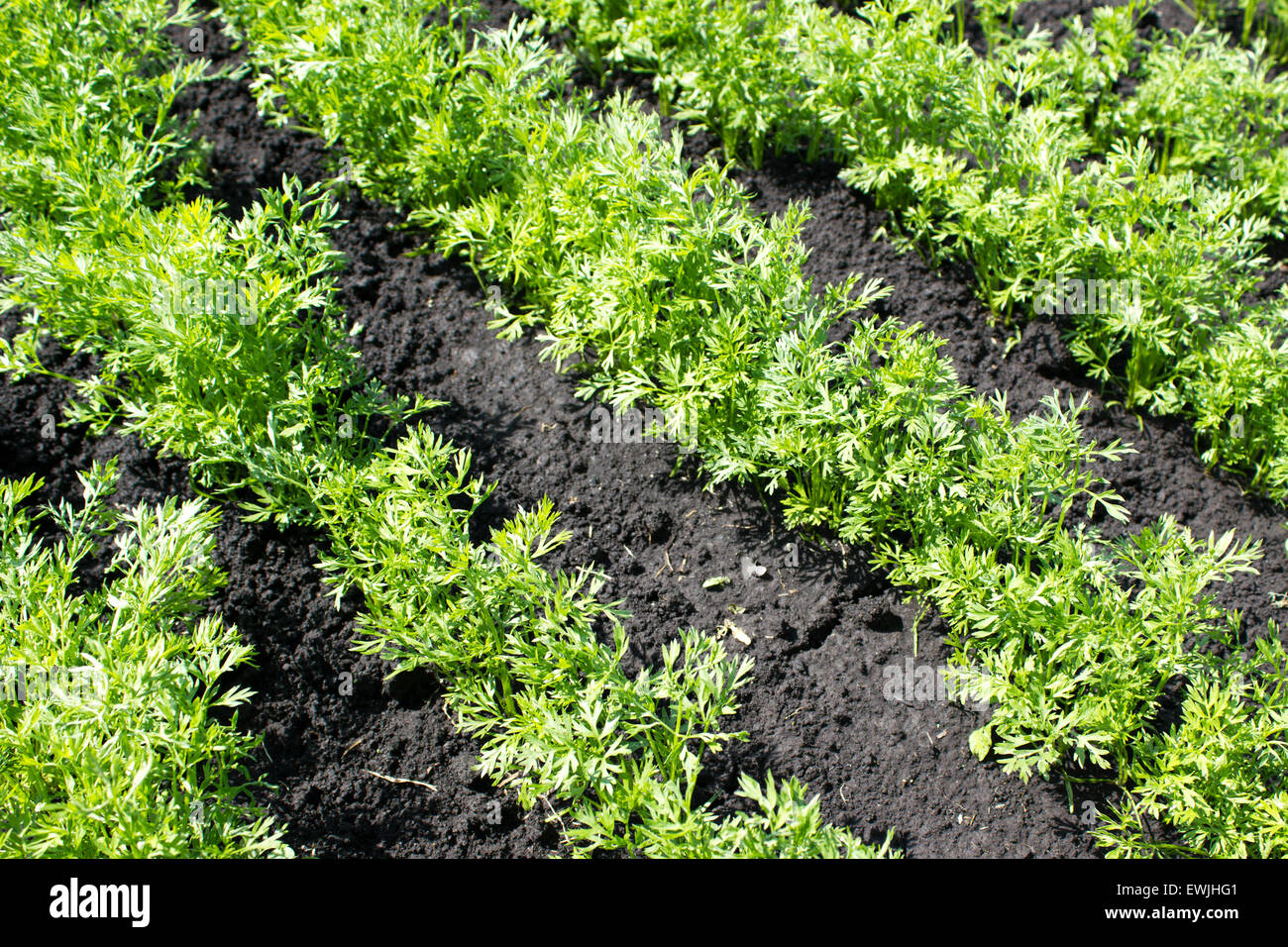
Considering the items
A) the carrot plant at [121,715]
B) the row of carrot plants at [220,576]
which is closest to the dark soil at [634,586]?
the row of carrot plants at [220,576]

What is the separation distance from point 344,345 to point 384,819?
6.45 ft

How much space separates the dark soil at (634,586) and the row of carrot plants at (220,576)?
0.44 ft

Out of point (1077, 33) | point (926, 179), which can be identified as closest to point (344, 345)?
point (926, 179)

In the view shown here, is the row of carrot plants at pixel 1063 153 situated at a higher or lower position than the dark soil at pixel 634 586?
higher

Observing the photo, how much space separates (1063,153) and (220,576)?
3.80 meters

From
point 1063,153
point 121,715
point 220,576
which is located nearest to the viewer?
point 121,715

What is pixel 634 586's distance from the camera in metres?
3.84

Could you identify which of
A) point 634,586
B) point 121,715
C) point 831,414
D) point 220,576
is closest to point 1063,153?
point 831,414

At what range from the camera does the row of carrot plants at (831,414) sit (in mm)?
3242

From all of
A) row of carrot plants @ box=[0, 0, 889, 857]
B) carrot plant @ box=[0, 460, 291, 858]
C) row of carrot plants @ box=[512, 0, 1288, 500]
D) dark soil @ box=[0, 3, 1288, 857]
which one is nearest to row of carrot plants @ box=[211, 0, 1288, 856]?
dark soil @ box=[0, 3, 1288, 857]

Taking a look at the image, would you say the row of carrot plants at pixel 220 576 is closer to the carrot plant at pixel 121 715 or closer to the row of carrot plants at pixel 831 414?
the carrot plant at pixel 121 715

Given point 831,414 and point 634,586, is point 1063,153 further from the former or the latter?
point 634,586
